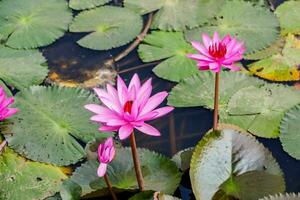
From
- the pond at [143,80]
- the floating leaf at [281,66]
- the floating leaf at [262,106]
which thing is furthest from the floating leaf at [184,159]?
the floating leaf at [281,66]

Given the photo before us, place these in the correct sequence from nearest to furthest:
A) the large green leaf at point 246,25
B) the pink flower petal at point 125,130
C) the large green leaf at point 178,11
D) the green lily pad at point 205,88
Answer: the pink flower petal at point 125,130 < the green lily pad at point 205,88 < the large green leaf at point 246,25 < the large green leaf at point 178,11

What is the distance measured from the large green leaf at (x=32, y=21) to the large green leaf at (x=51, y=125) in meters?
0.37

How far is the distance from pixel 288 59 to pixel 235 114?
42 cm

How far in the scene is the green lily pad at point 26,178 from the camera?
6.12 feet

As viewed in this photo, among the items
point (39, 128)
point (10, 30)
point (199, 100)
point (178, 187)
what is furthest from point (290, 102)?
point (10, 30)

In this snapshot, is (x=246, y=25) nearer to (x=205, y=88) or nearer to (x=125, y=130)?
(x=205, y=88)

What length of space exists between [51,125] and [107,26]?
26.3 inches

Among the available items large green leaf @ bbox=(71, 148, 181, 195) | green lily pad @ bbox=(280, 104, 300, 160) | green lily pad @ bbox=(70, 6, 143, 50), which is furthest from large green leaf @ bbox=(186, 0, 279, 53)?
large green leaf @ bbox=(71, 148, 181, 195)

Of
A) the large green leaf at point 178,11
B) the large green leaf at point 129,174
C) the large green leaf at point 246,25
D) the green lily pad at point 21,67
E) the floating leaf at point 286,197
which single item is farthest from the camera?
the large green leaf at point 178,11

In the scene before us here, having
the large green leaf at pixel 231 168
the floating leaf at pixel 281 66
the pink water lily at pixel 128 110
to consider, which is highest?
the pink water lily at pixel 128 110

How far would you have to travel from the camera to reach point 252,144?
179cm

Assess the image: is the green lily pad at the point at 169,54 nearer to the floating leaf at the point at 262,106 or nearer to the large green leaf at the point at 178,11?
the large green leaf at the point at 178,11

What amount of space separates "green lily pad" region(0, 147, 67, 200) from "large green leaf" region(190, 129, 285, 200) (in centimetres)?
52

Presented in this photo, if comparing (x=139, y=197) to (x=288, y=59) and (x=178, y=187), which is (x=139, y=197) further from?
(x=288, y=59)
